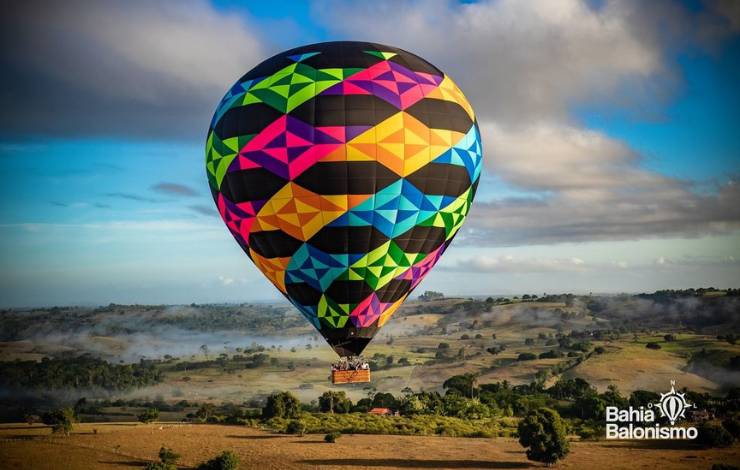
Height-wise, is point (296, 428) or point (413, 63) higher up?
point (413, 63)

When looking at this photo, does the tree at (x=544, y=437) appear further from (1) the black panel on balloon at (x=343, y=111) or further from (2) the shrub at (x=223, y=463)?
(1) the black panel on balloon at (x=343, y=111)

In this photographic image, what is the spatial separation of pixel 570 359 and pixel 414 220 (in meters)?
123

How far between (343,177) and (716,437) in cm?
3563

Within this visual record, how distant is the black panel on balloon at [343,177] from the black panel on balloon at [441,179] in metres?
1.85

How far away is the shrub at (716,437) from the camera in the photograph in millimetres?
49656

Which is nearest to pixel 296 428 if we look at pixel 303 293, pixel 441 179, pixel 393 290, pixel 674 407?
pixel 303 293

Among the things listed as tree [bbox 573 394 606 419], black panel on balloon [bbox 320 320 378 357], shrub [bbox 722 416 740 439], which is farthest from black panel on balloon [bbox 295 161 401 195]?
tree [bbox 573 394 606 419]

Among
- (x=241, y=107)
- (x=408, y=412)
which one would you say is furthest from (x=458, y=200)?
(x=408, y=412)

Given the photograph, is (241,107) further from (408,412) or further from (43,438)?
(408,412)

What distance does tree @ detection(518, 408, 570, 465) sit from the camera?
4591cm

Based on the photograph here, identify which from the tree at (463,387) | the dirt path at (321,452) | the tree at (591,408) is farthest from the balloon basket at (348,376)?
the tree at (463,387)

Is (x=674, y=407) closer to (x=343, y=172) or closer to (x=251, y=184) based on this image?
(x=343, y=172)

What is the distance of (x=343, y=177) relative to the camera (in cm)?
3344

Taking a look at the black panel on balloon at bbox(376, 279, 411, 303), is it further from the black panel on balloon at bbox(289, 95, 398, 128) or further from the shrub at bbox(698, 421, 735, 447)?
the shrub at bbox(698, 421, 735, 447)
